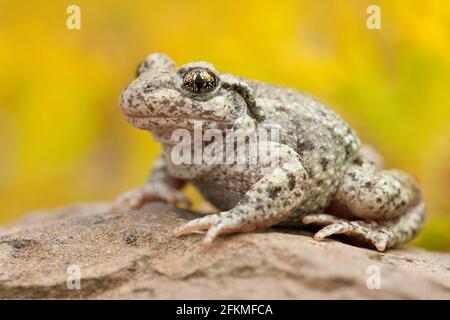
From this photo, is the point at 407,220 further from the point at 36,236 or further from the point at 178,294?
the point at 36,236

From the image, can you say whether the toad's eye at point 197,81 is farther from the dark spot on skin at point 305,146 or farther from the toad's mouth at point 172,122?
the dark spot on skin at point 305,146

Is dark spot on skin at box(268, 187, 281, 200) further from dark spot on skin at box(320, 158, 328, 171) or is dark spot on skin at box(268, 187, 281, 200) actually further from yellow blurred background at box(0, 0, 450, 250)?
yellow blurred background at box(0, 0, 450, 250)

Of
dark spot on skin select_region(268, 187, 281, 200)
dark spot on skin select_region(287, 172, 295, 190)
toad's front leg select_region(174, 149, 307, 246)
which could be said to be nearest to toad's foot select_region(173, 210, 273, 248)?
toad's front leg select_region(174, 149, 307, 246)

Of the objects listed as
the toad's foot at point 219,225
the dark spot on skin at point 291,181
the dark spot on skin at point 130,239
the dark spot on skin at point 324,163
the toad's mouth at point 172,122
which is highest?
the toad's mouth at point 172,122

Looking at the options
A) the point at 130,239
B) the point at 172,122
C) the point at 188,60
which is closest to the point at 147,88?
the point at 172,122

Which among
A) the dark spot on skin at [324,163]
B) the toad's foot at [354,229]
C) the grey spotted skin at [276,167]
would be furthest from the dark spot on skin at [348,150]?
the toad's foot at [354,229]
